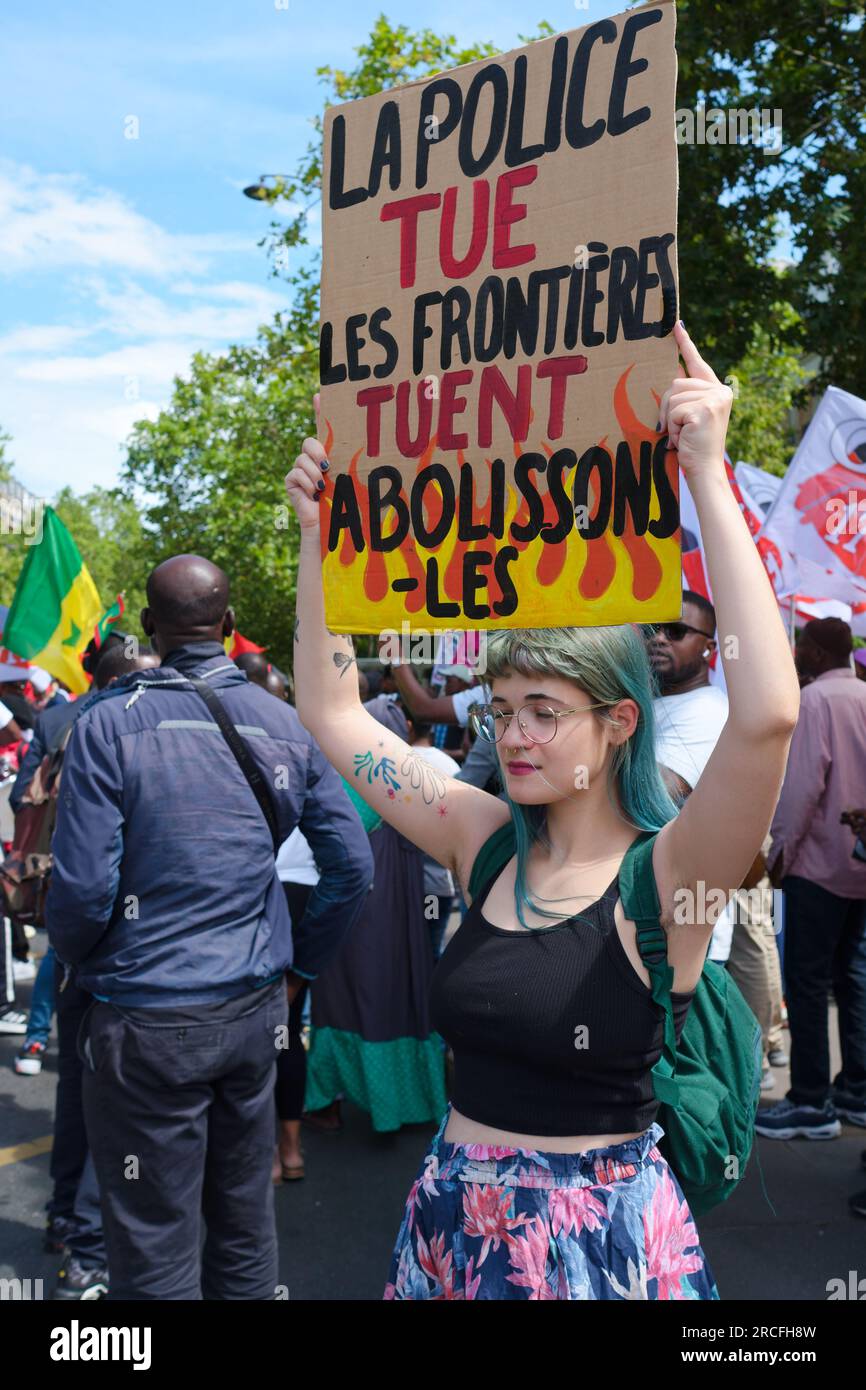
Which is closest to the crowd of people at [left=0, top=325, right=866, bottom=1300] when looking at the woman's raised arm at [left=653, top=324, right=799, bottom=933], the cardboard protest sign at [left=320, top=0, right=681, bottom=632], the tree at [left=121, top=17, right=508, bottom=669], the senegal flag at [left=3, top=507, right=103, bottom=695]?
the woman's raised arm at [left=653, top=324, right=799, bottom=933]

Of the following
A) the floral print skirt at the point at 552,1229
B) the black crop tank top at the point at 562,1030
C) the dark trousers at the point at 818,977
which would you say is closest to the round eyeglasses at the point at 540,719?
the black crop tank top at the point at 562,1030

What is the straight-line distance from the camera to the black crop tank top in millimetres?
1852

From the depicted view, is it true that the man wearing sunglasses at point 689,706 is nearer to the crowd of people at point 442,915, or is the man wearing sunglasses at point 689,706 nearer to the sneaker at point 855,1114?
the crowd of people at point 442,915

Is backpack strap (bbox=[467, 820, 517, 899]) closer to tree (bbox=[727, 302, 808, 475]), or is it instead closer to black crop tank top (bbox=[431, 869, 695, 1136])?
black crop tank top (bbox=[431, 869, 695, 1136])

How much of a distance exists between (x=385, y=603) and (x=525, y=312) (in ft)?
1.75

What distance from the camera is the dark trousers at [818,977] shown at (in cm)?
505

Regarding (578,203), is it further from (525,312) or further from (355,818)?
(355,818)

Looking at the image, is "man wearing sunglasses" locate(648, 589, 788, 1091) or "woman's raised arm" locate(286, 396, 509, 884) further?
"man wearing sunglasses" locate(648, 589, 788, 1091)

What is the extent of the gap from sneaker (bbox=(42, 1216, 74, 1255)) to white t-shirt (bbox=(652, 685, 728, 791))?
252 centimetres

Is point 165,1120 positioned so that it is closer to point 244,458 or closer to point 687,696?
point 687,696

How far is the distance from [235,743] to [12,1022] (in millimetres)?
4380

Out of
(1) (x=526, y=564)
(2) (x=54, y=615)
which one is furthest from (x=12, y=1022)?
(1) (x=526, y=564)

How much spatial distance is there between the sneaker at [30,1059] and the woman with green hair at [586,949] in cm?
445

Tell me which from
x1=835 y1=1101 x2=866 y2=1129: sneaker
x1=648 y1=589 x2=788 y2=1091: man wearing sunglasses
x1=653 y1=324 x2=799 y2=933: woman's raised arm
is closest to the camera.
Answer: x1=653 y1=324 x2=799 y2=933: woman's raised arm
